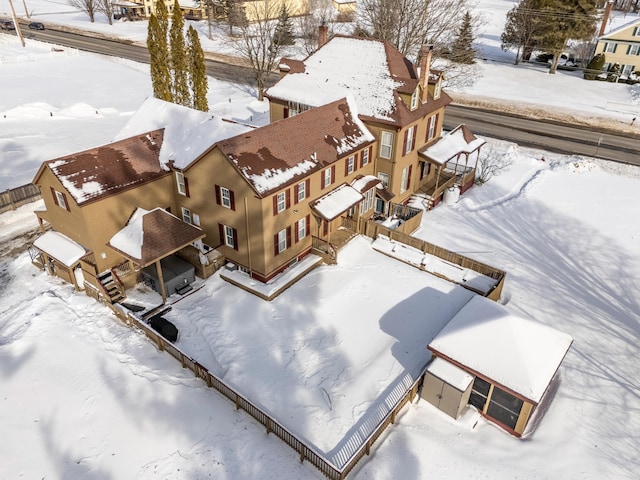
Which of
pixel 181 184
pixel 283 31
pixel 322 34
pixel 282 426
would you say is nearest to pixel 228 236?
pixel 181 184

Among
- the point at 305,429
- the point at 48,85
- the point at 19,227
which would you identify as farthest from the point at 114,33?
the point at 305,429

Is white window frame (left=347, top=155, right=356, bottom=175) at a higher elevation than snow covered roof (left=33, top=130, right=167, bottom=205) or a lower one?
lower

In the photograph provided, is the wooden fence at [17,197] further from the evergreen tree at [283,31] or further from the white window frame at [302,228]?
the evergreen tree at [283,31]

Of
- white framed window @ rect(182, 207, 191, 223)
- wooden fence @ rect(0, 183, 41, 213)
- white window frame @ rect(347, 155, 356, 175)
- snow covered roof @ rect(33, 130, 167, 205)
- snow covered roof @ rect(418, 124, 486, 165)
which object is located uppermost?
snow covered roof @ rect(33, 130, 167, 205)

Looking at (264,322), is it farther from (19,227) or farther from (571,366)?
(19,227)

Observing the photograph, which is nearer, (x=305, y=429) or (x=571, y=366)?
(x=305, y=429)

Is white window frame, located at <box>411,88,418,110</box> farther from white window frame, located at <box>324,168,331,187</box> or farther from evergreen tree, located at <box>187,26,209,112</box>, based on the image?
evergreen tree, located at <box>187,26,209,112</box>

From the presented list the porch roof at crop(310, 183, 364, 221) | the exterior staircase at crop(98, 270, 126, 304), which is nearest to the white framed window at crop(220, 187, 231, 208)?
the porch roof at crop(310, 183, 364, 221)
